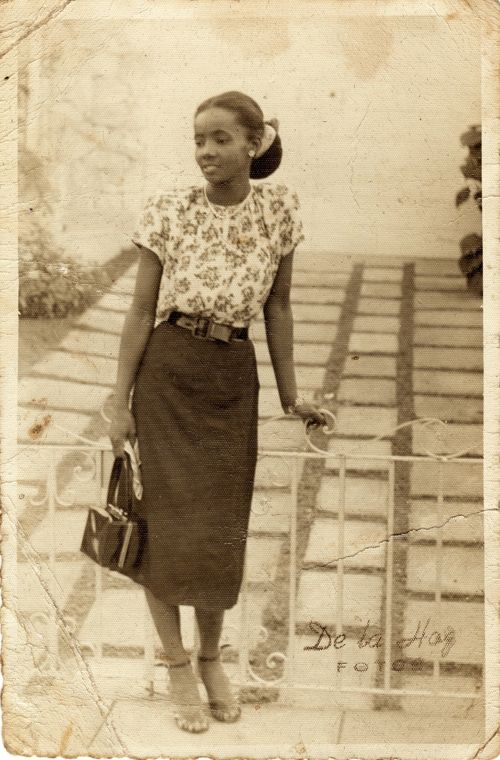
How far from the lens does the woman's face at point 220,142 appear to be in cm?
290

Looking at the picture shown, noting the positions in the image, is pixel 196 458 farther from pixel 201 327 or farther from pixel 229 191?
pixel 229 191

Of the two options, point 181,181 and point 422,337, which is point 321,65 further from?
point 422,337

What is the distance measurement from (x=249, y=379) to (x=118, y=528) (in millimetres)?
556

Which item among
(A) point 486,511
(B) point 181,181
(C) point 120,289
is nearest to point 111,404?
(C) point 120,289

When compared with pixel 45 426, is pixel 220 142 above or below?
above

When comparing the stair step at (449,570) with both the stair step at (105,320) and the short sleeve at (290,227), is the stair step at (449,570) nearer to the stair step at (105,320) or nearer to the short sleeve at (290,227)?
the short sleeve at (290,227)

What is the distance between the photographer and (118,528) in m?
3.00

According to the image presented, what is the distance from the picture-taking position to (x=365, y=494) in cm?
302

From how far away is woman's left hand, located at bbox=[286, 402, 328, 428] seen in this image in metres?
2.98

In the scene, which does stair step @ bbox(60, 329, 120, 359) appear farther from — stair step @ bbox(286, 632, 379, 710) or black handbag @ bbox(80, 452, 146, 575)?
stair step @ bbox(286, 632, 379, 710)

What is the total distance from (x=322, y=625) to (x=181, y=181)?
51.2 inches
